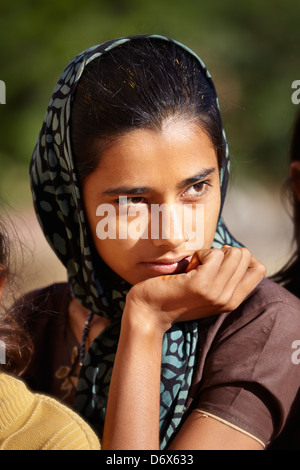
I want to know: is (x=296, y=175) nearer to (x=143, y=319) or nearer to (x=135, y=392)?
(x=143, y=319)

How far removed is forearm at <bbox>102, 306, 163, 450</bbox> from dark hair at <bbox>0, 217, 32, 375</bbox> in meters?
0.46

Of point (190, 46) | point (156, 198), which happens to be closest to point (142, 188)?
point (156, 198)

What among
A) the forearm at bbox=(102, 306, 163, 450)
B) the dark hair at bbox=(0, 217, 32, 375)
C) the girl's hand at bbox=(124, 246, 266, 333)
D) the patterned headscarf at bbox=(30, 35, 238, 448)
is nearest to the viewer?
the forearm at bbox=(102, 306, 163, 450)

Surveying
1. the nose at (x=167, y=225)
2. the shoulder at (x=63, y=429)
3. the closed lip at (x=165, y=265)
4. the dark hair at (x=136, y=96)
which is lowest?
the shoulder at (x=63, y=429)

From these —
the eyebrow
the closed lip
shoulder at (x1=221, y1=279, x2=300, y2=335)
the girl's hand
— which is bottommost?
shoulder at (x1=221, y1=279, x2=300, y2=335)

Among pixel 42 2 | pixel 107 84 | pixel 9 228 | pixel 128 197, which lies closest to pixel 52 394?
pixel 9 228

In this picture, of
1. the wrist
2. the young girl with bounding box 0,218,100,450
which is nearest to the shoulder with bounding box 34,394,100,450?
the young girl with bounding box 0,218,100,450

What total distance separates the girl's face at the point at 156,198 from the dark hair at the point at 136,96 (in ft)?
0.15

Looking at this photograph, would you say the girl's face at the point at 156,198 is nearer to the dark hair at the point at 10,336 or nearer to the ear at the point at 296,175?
the dark hair at the point at 10,336

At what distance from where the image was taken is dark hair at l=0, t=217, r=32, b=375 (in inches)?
90.7

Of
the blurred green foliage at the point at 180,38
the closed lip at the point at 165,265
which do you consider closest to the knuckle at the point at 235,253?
the closed lip at the point at 165,265

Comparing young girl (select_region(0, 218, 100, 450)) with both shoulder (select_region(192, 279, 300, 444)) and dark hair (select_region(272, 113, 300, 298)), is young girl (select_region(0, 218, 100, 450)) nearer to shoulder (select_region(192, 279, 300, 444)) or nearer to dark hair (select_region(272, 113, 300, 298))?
shoulder (select_region(192, 279, 300, 444))

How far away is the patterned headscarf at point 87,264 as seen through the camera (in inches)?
86.4
